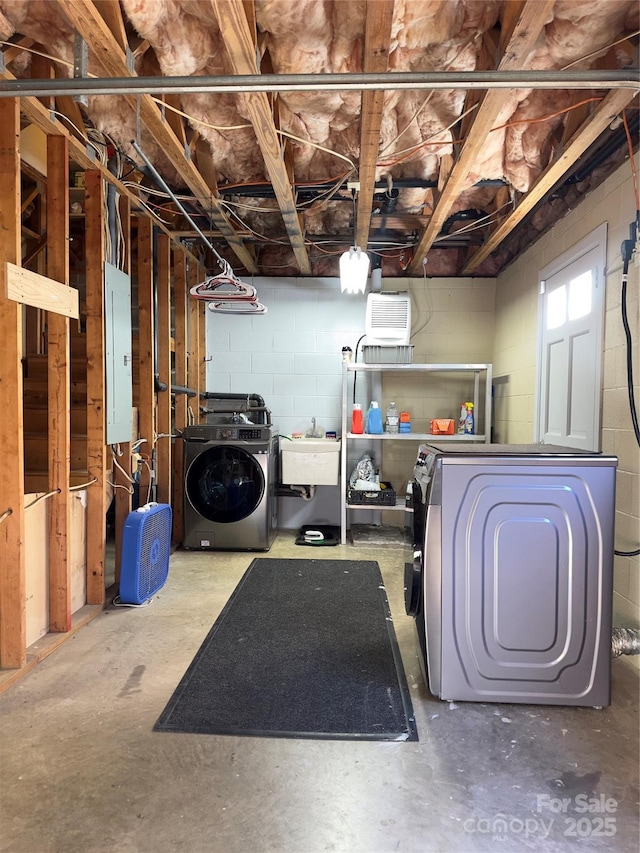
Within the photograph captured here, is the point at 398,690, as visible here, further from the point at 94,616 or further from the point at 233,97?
the point at 233,97

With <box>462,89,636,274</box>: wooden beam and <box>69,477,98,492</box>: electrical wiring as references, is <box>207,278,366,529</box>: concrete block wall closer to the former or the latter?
<box>462,89,636,274</box>: wooden beam

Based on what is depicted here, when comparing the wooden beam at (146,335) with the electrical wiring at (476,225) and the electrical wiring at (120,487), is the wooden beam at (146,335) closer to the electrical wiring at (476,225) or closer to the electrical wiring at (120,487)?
the electrical wiring at (120,487)

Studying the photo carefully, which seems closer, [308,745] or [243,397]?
[308,745]

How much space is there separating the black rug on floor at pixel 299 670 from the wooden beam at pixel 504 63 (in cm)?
243

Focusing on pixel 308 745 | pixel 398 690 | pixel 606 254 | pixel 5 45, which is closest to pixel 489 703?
pixel 398 690

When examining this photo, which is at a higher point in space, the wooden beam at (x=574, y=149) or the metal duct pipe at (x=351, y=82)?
the wooden beam at (x=574, y=149)

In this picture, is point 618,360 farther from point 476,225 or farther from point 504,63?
point 476,225

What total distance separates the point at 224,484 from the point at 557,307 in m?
2.76

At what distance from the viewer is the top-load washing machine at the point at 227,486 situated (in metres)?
3.64

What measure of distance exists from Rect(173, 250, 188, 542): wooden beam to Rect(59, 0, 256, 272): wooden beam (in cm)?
75

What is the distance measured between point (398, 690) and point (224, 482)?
7.19 ft

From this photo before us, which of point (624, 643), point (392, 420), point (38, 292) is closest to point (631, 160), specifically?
point (624, 643)

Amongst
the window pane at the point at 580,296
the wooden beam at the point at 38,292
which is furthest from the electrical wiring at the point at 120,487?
the window pane at the point at 580,296

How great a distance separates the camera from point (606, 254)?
93.8 inches
